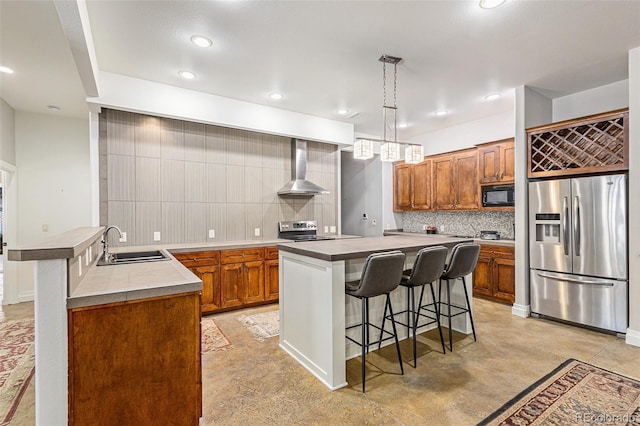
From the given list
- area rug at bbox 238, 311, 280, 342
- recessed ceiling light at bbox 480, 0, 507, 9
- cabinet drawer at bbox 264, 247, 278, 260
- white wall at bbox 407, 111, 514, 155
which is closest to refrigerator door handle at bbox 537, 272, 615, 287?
white wall at bbox 407, 111, 514, 155

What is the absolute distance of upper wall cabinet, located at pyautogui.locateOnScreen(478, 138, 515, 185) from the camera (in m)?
4.67

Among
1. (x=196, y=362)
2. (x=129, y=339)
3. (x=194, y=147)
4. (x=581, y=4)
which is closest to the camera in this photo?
(x=129, y=339)

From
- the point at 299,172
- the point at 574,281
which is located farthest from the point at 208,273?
the point at 574,281

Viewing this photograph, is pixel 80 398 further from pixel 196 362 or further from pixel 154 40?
pixel 154 40

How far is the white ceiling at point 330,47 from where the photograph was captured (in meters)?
2.46

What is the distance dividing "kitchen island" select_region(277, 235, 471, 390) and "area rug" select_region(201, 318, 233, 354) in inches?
24.5

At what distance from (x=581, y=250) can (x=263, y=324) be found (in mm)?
3750

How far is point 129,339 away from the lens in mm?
1599

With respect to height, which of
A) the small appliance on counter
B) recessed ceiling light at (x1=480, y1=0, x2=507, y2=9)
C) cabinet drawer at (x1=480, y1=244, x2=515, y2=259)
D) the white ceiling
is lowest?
cabinet drawer at (x1=480, y1=244, x2=515, y2=259)

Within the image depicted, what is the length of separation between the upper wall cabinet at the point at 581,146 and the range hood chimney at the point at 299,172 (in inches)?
A: 114

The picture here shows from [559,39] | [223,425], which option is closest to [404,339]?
[223,425]

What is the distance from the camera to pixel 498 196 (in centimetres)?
481

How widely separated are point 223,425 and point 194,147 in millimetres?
3528

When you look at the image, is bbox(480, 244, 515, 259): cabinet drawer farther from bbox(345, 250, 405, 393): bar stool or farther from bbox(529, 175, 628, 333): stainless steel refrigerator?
bbox(345, 250, 405, 393): bar stool
